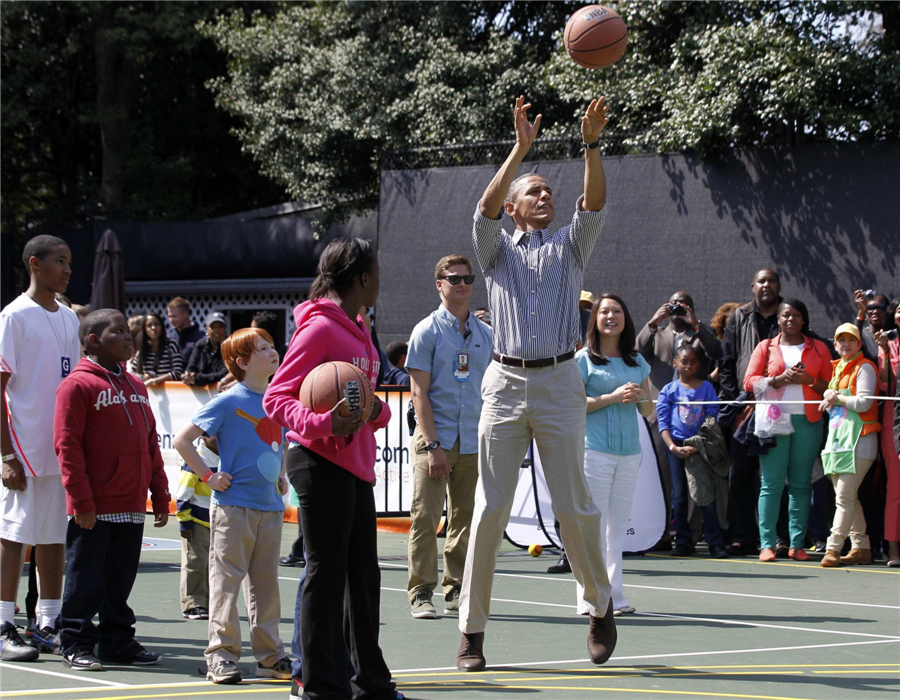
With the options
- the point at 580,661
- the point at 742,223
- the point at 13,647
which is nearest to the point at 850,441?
the point at 580,661

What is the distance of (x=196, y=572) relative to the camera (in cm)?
792

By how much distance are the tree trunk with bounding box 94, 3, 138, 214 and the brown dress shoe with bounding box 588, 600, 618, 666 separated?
25.9 metres

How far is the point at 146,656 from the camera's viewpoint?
21.0 feet

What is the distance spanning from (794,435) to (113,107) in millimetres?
23872

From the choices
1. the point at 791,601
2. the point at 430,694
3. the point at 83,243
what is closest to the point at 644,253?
the point at 791,601

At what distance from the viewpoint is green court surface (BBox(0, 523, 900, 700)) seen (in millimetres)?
5734

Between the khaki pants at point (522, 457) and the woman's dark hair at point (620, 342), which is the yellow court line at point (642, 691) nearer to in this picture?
the khaki pants at point (522, 457)

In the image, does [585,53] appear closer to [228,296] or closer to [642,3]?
[642,3]

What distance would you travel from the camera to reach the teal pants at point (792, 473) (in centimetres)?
1142

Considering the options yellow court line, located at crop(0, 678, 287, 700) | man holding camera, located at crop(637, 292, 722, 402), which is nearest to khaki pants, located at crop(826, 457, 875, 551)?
man holding camera, located at crop(637, 292, 722, 402)

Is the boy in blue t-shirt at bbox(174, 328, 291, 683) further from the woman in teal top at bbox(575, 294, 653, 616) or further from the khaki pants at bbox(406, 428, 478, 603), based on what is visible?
the woman in teal top at bbox(575, 294, 653, 616)

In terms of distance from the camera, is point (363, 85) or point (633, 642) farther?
point (363, 85)

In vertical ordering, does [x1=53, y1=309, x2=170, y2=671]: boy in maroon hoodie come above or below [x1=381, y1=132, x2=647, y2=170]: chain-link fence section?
below

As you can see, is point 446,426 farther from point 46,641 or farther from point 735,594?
point 46,641
